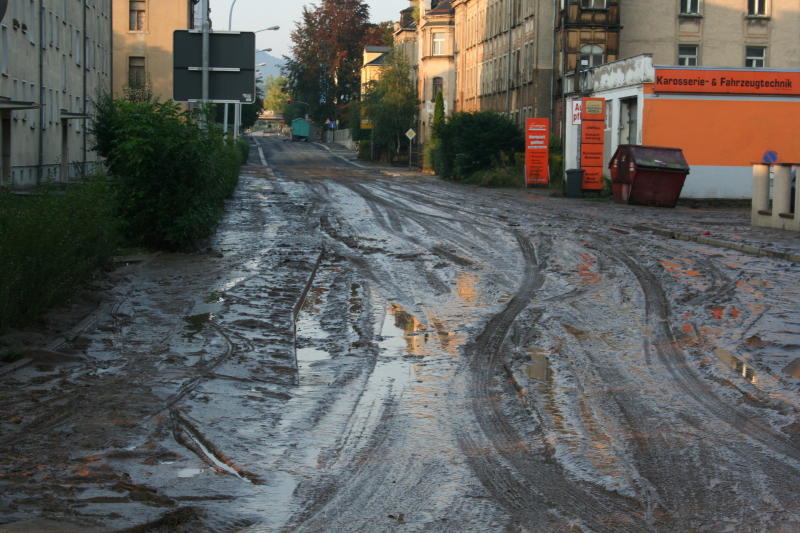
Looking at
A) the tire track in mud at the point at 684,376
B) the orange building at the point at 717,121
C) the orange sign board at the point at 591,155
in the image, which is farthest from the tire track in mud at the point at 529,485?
the orange sign board at the point at 591,155

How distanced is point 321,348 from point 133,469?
426cm

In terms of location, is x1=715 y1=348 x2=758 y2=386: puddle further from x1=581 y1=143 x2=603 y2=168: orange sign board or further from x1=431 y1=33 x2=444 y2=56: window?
x1=431 y1=33 x2=444 y2=56: window

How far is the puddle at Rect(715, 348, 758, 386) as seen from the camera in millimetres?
9082

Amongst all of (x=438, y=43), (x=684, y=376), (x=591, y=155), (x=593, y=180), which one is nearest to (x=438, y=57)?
(x=438, y=43)

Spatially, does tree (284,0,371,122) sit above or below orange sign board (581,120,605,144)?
above

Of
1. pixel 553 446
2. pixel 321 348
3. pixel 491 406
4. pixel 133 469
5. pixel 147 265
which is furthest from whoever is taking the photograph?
pixel 147 265

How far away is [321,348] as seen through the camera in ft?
34.1

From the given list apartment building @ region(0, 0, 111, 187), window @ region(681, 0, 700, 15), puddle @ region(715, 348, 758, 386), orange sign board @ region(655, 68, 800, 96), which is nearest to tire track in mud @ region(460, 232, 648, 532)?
puddle @ region(715, 348, 758, 386)

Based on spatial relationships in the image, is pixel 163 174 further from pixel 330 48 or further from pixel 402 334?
pixel 330 48

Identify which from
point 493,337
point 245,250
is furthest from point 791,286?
point 245,250

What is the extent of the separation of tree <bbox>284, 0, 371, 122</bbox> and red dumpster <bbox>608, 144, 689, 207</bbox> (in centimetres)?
8600

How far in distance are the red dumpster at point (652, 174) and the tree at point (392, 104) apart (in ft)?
180

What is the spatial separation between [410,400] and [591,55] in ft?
160

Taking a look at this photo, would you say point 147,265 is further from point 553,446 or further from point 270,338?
point 553,446
